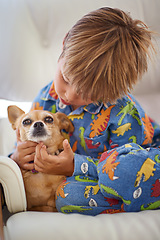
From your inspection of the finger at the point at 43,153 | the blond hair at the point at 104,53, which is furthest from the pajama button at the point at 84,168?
the blond hair at the point at 104,53

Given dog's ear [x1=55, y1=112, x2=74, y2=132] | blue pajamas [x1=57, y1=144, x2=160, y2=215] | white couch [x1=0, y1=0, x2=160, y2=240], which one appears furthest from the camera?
white couch [x1=0, y1=0, x2=160, y2=240]

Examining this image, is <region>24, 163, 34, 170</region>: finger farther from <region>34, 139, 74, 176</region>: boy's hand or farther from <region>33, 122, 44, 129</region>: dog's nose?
<region>33, 122, 44, 129</region>: dog's nose

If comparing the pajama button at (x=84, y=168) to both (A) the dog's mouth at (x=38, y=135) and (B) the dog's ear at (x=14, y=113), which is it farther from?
(B) the dog's ear at (x=14, y=113)

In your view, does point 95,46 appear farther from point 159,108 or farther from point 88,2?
point 159,108

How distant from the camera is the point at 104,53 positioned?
786 mm

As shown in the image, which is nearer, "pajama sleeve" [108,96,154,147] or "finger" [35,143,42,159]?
"finger" [35,143,42,159]

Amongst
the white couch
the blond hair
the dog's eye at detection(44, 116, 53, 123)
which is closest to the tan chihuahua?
the dog's eye at detection(44, 116, 53, 123)

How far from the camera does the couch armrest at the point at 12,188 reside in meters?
0.81

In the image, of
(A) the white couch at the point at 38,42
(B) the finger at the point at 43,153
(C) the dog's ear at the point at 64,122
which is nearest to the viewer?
(B) the finger at the point at 43,153

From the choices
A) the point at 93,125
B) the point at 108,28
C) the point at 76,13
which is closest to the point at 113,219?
the point at 93,125

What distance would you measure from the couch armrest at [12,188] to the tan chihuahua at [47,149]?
5 cm

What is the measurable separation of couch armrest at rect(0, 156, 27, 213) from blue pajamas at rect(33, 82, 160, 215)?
0.11 meters

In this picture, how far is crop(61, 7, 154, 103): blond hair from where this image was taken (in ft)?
2.58

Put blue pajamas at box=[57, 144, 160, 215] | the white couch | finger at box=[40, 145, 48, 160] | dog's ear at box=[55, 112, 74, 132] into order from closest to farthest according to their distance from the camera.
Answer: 1. blue pajamas at box=[57, 144, 160, 215]
2. finger at box=[40, 145, 48, 160]
3. dog's ear at box=[55, 112, 74, 132]
4. the white couch
